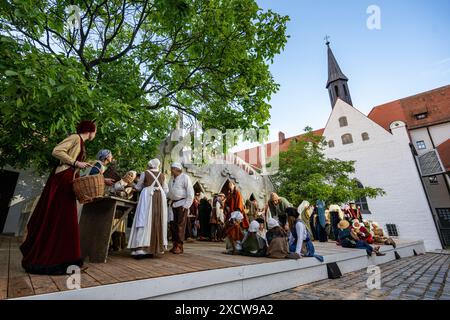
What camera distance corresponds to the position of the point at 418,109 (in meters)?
25.0

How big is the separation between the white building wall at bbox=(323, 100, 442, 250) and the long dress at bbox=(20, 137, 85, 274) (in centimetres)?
2352

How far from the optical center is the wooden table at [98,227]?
3318 millimetres

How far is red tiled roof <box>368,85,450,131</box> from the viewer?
921 inches

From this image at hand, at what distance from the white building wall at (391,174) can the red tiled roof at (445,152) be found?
148 inches

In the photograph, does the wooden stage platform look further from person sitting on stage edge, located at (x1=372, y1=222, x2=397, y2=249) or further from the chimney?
the chimney

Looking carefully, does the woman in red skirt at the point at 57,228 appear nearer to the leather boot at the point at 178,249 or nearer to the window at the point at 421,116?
the leather boot at the point at 178,249

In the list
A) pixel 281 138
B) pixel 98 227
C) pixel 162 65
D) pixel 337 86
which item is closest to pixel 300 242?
pixel 98 227

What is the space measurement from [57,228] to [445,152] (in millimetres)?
29647

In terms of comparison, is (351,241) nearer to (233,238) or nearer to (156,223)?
(233,238)

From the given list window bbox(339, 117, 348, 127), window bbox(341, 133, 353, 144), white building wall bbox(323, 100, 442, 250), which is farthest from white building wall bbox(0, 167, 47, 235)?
window bbox(339, 117, 348, 127)

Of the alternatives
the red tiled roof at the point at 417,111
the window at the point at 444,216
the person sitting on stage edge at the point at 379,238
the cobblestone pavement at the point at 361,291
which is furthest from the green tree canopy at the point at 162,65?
the window at the point at 444,216

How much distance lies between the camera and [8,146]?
652cm

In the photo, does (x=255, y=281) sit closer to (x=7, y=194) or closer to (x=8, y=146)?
(x=8, y=146)

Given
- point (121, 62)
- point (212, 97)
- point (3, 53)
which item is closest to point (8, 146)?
point (121, 62)
